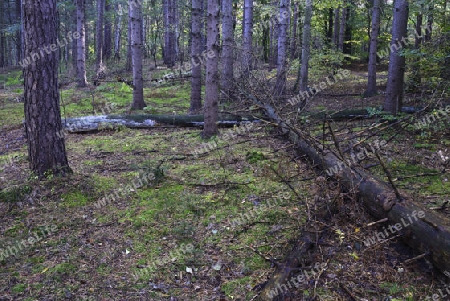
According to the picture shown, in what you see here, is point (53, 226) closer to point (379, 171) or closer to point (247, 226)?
point (247, 226)

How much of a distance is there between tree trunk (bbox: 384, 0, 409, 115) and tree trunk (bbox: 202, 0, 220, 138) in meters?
4.41

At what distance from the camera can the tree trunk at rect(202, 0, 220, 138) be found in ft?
26.1

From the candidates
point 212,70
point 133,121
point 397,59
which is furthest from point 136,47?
point 397,59

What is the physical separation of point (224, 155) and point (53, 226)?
12.3 feet

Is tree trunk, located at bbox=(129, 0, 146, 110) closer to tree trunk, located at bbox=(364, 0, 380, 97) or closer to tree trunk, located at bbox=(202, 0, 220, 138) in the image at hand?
tree trunk, located at bbox=(202, 0, 220, 138)

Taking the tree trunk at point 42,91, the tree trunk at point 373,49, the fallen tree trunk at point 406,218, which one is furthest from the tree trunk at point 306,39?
the tree trunk at point 42,91

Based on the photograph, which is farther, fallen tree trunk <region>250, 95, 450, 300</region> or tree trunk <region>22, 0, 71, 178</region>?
tree trunk <region>22, 0, 71, 178</region>

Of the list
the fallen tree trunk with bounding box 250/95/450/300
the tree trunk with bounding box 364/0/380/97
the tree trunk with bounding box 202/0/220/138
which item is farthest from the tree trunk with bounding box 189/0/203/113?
the fallen tree trunk with bounding box 250/95/450/300

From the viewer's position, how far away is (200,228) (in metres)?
4.84

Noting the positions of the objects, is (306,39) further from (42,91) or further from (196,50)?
(42,91)

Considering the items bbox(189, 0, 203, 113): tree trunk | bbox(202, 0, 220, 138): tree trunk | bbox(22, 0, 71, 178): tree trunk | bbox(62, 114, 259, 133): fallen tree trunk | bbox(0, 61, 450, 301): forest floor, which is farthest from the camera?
bbox(189, 0, 203, 113): tree trunk

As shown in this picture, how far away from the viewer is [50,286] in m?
3.74

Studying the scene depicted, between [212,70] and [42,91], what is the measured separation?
154 inches

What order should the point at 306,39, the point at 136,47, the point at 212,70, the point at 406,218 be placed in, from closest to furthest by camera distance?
the point at 406,218 < the point at 212,70 < the point at 306,39 < the point at 136,47
